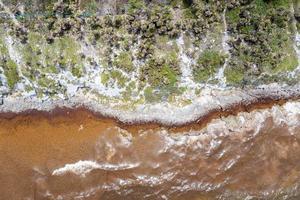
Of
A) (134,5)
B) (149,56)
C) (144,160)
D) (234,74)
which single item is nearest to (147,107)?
(149,56)

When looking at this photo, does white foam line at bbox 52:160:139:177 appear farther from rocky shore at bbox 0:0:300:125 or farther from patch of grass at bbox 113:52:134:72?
patch of grass at bbox 113:52:134:72

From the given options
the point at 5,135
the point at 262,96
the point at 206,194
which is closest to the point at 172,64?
the point at 262,96

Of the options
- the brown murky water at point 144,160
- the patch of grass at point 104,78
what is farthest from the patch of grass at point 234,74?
the patch of grass at point 104,78

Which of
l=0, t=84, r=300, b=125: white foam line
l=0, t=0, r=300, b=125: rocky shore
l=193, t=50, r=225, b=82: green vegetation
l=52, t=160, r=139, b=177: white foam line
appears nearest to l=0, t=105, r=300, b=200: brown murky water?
l=52, t=160, r=139, b=177: white foam line

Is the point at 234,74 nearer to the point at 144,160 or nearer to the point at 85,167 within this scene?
the point at 144,160

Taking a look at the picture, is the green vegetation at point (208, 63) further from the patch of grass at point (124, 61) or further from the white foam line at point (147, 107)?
the patch of grass at point (124, 61)

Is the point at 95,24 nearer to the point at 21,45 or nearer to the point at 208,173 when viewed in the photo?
the point at 21,45
